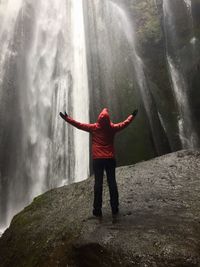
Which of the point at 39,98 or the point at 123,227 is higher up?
the point at 39,98

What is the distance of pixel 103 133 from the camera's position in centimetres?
659

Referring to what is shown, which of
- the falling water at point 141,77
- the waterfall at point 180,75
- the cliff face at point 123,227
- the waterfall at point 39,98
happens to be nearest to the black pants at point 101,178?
the cliff face at point 123,227

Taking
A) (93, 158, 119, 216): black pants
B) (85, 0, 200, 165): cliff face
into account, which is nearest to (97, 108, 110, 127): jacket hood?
(93, 158, 119, 216): black pants

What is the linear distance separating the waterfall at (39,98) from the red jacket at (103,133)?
861cm

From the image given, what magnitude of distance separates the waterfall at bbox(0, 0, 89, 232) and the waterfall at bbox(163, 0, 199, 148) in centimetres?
490

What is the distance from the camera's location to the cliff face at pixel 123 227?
497cm

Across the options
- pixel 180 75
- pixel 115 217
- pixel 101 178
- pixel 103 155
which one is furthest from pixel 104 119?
pixel 180 75

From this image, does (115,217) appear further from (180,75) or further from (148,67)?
(180,75)

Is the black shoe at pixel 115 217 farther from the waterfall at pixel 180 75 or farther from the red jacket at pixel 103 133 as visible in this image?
the waterfall at pixel 180 75

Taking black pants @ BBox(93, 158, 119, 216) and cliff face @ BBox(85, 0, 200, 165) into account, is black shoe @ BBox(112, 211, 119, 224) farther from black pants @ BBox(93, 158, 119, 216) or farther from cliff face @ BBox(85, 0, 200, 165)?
cliff face @ BBox(85, 0, 200, 165)

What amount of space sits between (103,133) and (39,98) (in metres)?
11.6

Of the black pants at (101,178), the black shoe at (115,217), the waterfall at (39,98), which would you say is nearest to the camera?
the black shoe at (115,217)

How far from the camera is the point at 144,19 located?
Answer: 65.8 feet

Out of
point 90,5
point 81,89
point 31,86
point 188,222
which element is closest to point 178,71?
point 81,89
